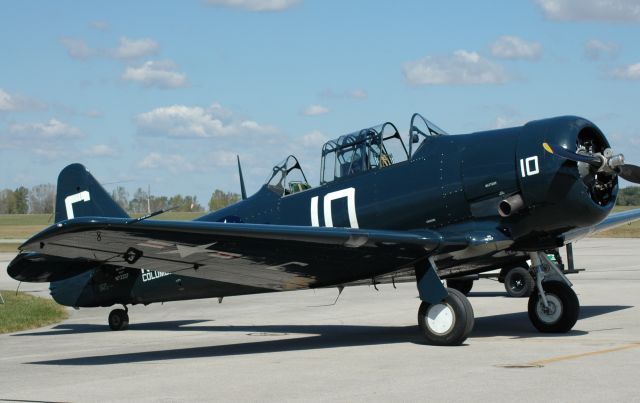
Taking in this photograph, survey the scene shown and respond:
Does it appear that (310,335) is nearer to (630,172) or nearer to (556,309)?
(556,309)

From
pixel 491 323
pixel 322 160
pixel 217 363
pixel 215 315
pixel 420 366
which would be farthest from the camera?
pixel 215 315

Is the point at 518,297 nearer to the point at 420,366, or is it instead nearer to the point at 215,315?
the point at 215,315

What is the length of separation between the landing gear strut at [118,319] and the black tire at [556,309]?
6.45 metres

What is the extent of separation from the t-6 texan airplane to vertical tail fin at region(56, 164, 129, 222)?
1.85 meters

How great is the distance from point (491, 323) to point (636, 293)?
19.0 ft

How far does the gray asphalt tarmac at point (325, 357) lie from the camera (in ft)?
25.1

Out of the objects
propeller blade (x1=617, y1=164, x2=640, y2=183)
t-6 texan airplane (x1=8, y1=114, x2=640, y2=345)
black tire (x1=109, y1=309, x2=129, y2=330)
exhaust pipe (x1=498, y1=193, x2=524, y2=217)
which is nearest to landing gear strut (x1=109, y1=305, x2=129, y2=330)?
black tire (x1=109, y1=309, x2=129, y2=330)

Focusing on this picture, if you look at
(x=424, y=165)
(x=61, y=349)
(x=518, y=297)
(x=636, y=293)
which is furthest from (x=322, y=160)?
(x=636, y=293)

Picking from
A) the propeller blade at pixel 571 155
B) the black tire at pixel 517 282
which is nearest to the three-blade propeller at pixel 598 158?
the propeller blade at pixel 571 155

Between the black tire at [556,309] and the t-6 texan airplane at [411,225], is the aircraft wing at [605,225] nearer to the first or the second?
the t-6 texan airplane at [411,225]

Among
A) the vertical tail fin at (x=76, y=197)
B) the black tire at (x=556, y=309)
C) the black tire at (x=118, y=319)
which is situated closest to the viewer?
the black tire at (x=556, y=309)

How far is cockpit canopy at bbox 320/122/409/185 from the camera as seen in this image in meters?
11.6

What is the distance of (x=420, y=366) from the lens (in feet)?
29.4

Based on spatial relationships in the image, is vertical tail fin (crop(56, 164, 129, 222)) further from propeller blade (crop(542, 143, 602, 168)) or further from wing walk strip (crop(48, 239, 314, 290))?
propeller blade (crop(542, 143, 602, 168))
